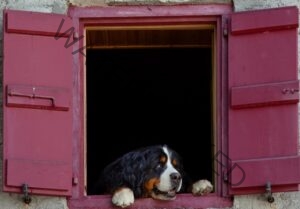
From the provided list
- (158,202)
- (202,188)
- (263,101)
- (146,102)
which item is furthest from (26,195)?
(146,102)

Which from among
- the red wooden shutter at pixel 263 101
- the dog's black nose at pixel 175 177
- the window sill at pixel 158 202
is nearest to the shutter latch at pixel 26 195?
the window sill at pixel 158 202

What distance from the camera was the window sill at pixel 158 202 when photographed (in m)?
7.30

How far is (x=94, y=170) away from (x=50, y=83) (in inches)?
88.6

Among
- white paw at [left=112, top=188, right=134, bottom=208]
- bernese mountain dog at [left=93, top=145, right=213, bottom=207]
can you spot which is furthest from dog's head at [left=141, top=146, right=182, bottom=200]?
white paw at [left=112, top=188, right=134, bottom=208]

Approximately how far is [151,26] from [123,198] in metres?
1.00

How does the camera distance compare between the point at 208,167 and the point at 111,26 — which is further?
the point at 208,167

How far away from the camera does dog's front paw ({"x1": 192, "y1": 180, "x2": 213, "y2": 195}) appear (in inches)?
289

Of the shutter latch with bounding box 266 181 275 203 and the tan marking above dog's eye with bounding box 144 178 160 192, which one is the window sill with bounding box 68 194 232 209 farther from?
the shutter latch with bounding box 266 181 275 203

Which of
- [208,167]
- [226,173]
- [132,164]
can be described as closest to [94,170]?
[208,167]

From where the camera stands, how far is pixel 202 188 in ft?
24.1

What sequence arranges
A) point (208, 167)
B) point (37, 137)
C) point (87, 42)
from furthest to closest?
point (208, 167) < point (87, 42) < point (37, 137)

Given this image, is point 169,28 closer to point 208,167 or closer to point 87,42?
point 87,42

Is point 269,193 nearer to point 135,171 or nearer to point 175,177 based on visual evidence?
point 175,177

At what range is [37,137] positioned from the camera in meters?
7.22
